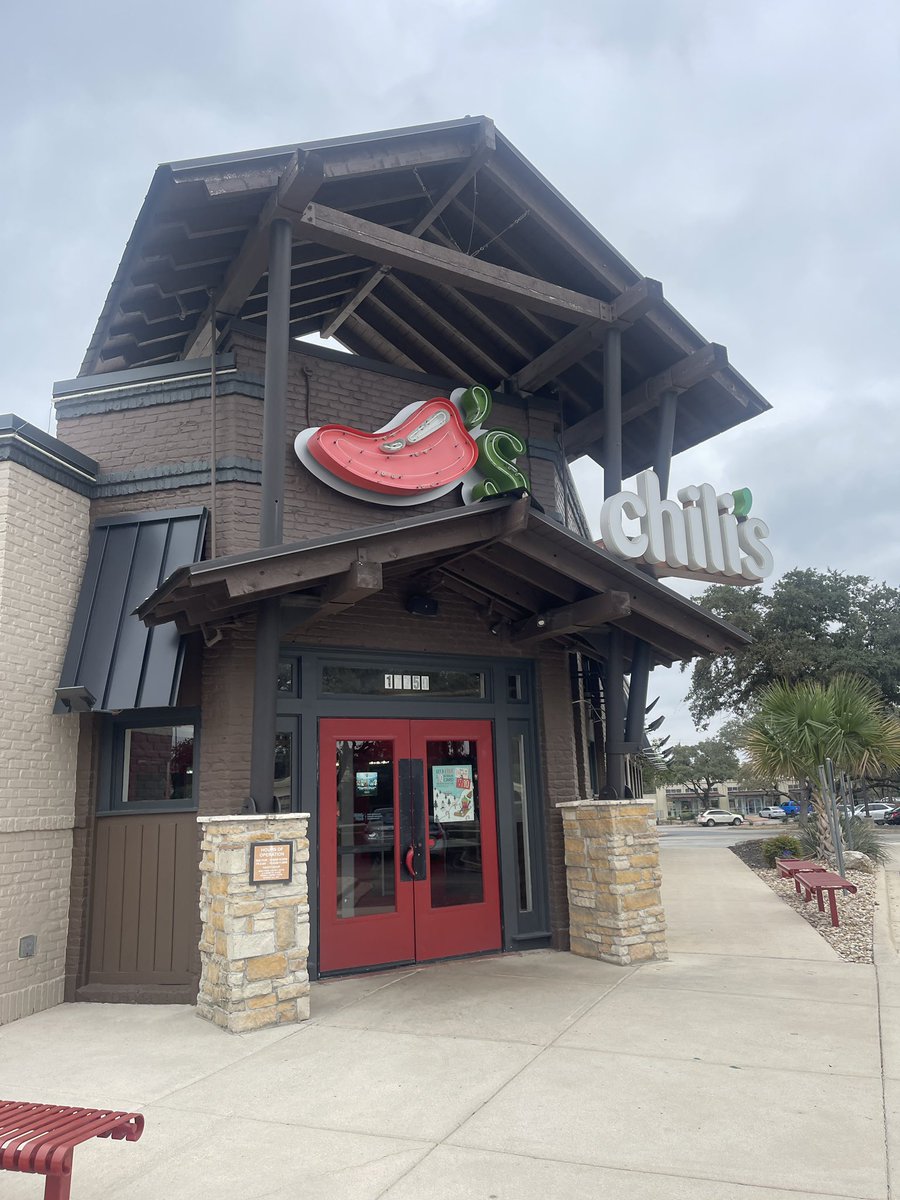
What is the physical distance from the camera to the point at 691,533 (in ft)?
27.6

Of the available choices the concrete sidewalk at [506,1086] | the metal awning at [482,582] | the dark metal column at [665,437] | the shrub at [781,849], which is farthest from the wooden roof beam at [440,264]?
the shrub at [781,849]

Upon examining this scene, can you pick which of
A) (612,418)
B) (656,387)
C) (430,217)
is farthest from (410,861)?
(430,217)

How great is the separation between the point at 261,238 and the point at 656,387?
489 centimetres

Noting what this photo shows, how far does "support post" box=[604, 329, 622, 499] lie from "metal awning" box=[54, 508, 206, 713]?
4124 millimetres

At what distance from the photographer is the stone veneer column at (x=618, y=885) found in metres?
7.71

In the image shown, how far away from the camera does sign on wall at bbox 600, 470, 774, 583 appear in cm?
791

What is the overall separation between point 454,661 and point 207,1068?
4.37m

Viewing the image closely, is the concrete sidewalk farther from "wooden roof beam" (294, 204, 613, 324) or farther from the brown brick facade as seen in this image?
"wooden roof beam" (294, 204, 613, 324)

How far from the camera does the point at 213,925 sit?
6.27 m

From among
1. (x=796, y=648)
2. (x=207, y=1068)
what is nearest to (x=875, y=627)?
(x=796, y=648)

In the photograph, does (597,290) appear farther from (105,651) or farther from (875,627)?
(875,627)

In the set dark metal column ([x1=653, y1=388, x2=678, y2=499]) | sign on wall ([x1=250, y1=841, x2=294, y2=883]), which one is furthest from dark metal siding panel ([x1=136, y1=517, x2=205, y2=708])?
dark metal column ([x1=653, y1=388, x2=678, y2=499])

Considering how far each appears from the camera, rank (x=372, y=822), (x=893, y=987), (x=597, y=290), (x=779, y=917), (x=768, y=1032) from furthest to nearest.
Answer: (x=779, y=917)
(x=597, y=290)
(x=372, y=822)
(x=893, y=987)
(x=768, y=1032)

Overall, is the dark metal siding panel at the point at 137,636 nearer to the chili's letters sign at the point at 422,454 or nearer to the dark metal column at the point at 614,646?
the chili's letters sign at the point at 422,454
